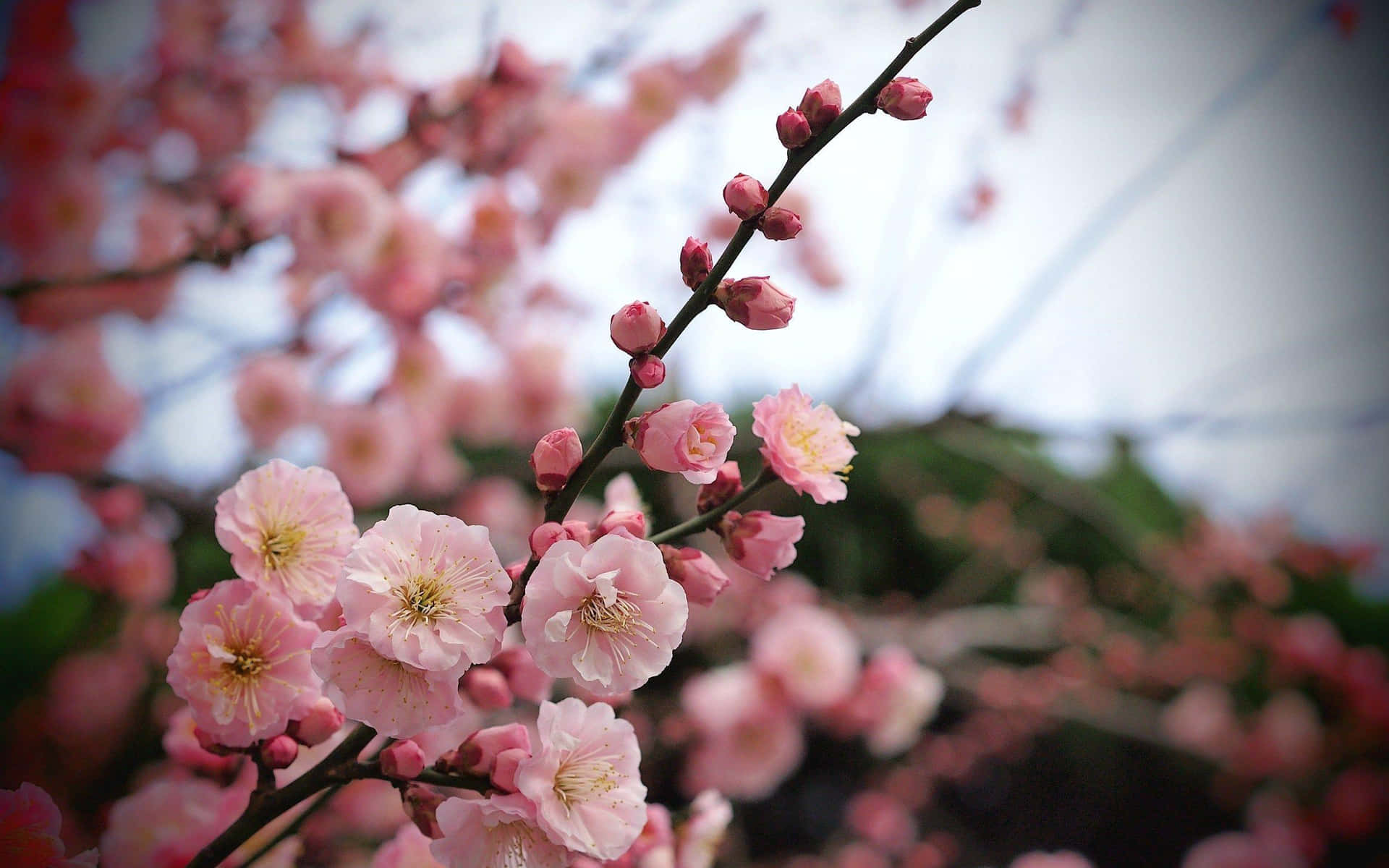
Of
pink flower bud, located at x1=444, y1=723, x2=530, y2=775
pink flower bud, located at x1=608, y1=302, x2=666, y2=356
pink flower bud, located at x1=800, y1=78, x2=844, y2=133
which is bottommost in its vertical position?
pink flower bud, located at x1=444, y1=723, x2=530, y2=775

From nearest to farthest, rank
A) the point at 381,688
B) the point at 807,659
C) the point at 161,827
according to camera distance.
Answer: the point at 381,688 < the point at 161,827 < the point at 807,659

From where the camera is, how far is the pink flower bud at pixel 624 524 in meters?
0.45

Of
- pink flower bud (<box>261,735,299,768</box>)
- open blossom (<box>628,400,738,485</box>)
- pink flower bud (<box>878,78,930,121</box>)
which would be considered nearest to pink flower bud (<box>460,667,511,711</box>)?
pink flower bud (<box>261,735,299,768</box>)

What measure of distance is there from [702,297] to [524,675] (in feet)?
1.03

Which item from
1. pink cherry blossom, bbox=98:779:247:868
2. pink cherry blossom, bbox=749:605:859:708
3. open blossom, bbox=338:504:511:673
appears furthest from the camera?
pink cherry blossom, bbox=749:605:859:708

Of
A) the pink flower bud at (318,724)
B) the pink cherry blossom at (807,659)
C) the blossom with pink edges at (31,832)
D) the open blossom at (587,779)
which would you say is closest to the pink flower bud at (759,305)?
the open blossom at (587,779)

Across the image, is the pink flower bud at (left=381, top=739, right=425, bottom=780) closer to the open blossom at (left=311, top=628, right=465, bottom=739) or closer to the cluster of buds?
the open blossom at (left=311, top=628, right=465, bottom=739)

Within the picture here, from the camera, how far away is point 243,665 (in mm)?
459

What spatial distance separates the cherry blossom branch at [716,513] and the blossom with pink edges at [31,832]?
0.38 metres

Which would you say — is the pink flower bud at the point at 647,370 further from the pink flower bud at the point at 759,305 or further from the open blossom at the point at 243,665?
the open blossom at the point at 243,665

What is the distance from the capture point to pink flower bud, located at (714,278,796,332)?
0.44m

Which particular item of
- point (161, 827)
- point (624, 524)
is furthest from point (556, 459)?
point (161, 827)

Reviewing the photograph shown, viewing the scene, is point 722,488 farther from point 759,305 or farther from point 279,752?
point 279,752

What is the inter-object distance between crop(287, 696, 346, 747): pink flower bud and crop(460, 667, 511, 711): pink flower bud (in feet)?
0.30
